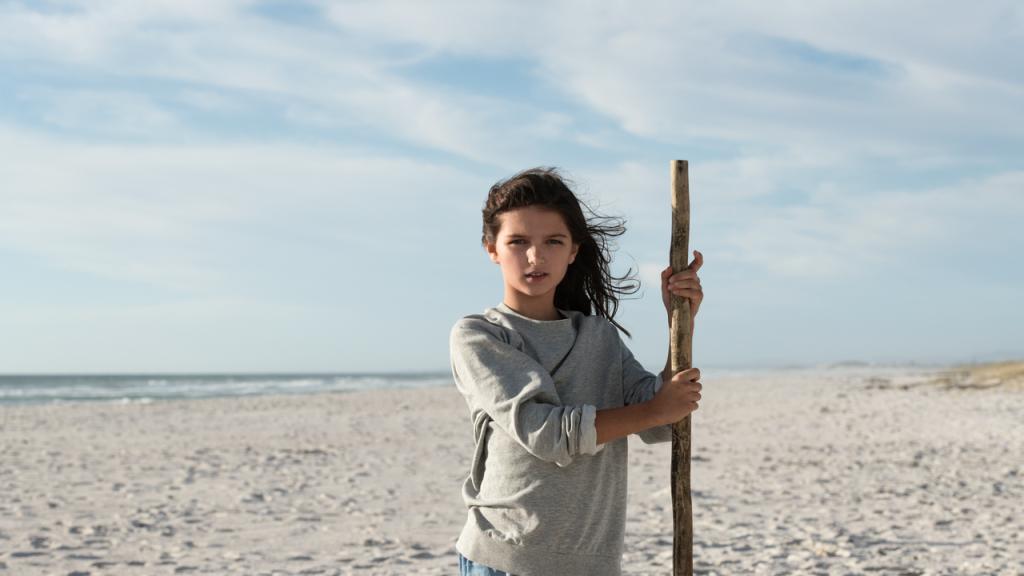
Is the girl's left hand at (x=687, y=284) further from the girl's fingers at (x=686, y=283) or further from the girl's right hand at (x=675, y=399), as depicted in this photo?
the girl's right hand at (x=675, y=399)

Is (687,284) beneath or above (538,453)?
above

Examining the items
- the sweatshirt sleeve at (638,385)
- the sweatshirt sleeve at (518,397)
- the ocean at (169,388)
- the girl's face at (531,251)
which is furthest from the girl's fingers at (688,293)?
the ocean at (169,388)

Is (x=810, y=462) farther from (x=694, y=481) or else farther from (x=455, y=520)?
(x=455, y=520)

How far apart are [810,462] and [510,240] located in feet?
32.4

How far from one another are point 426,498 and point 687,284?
716 cm

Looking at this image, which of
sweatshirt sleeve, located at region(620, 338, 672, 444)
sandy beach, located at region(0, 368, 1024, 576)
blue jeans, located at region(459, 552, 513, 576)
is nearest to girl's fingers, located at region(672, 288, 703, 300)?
sweatshirt sleeve, located at region(620, 338, 672, 444)

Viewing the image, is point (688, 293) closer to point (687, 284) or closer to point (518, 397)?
point (687, 284)

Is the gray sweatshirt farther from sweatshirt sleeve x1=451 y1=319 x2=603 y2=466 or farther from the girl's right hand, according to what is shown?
the girl's right hand

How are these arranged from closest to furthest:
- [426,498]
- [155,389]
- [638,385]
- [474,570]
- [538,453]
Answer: [538,453], [474,570], [638,385], [426,498], [155,389]

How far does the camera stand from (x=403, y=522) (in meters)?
8.20

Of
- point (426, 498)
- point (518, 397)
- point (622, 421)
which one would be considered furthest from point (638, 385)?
point (426, 498)

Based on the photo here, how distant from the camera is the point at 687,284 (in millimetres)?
2750

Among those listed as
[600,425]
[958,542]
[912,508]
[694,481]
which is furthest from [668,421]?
[694,481]

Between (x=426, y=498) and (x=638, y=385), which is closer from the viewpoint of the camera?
(x=638, y=385)
